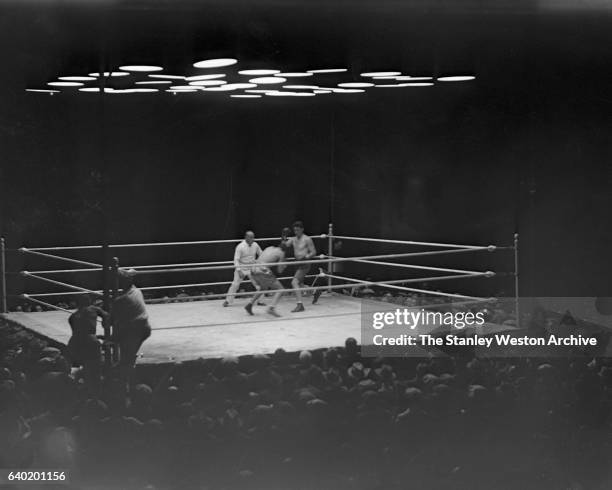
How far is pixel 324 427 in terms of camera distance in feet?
21.5

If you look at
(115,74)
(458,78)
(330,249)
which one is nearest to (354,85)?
(458,78)

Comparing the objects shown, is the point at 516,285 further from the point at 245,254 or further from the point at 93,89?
the point at 93,89

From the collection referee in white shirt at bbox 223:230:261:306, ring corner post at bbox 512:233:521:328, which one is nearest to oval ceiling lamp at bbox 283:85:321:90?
referee in white shirt at bbox 223:230:261:306

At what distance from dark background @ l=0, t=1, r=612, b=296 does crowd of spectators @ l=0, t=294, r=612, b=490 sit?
1.33m

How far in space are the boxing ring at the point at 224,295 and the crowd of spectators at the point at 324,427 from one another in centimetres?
133

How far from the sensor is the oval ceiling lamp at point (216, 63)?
858 cm

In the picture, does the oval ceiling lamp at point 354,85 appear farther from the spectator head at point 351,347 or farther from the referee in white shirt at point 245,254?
the spectator head at point 351,347

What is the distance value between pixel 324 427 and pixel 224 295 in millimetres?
3198

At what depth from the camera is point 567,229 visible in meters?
9.52

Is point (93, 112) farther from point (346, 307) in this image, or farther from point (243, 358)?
point (243, 358)

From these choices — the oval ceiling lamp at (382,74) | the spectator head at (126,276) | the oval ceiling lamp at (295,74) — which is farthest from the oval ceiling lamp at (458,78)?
the spectator head at (126,276)

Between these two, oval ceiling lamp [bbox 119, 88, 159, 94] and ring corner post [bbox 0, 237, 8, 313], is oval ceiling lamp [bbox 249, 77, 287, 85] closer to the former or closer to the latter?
oval ceiling lamp [bbox 119, 88, 159, 94]

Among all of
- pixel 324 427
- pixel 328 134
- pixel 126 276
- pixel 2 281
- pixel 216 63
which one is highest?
pixel 216 63

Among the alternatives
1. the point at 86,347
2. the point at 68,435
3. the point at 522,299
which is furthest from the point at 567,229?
Result: the point at 68,435
